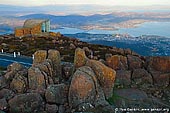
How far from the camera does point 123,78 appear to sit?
36.4 m

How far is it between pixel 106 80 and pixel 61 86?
407 cm

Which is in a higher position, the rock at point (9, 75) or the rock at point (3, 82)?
the rock at point (9, 75)

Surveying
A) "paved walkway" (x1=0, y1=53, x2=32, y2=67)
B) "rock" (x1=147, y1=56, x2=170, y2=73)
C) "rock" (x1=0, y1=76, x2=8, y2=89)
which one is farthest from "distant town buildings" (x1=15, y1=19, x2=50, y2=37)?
"rock" (x1=0, y1=76, x2=8, y2=89)

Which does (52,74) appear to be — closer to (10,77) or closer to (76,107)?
(10,77)

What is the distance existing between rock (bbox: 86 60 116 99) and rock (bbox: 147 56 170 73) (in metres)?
9.13

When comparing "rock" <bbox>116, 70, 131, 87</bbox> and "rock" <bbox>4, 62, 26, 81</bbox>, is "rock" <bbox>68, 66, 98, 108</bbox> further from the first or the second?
"rock" <bbox>116, 70, 131, 87</bbox>

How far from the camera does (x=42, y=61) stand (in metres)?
35.4

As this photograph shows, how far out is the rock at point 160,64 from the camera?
39.0 m

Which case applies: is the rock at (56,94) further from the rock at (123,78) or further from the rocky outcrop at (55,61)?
the rock at (123,78)

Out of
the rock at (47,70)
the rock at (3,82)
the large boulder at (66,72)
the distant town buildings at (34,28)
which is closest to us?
the rock at (3,82)

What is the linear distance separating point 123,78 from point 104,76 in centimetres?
561

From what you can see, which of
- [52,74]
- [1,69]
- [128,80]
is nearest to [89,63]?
[52,74]

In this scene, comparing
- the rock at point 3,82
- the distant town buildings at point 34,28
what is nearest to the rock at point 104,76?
the rock at point 3,82

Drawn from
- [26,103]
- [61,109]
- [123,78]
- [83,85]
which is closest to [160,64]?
[123,78]
